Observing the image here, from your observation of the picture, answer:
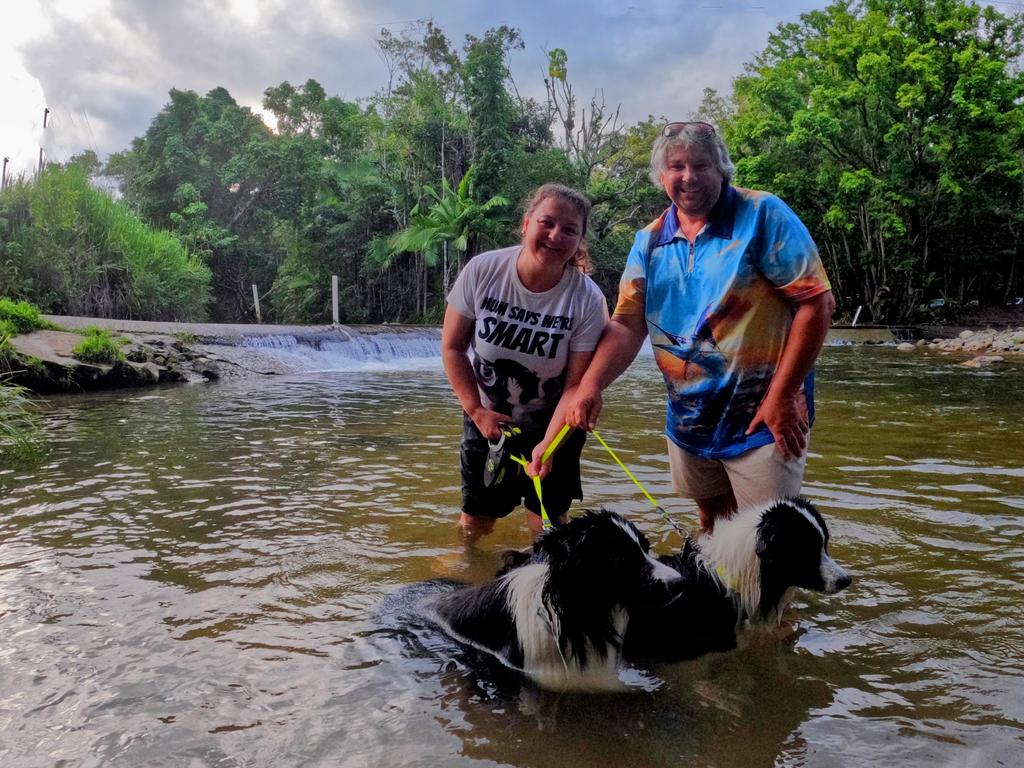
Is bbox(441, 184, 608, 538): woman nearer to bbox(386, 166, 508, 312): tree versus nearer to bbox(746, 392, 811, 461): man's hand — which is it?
bbox(746, 392, 811, 461): man's hand

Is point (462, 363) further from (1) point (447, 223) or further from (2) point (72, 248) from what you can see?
(1) point (447, 223)

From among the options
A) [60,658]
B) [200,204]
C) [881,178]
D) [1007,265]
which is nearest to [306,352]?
[60,658]

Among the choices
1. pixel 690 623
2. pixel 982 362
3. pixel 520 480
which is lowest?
pixel 690 623

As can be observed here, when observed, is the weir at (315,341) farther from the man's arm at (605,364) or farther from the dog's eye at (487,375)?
the man's arm at (605,364)

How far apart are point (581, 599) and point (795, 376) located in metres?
1.19

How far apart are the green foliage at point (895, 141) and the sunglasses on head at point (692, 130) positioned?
83.4 feet

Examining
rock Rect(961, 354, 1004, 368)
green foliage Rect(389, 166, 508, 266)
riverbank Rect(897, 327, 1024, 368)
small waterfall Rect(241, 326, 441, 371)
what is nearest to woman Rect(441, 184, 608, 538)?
small waterfall Rect(241, 326, 441, 371)

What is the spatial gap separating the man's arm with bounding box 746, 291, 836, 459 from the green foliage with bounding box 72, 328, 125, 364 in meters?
12.5

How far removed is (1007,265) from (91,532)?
137ft

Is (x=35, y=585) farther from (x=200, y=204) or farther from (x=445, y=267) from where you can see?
Result: (x=200, y=204)

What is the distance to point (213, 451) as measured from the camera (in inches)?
274

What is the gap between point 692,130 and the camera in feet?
9.68

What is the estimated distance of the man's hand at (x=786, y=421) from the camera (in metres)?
2.77

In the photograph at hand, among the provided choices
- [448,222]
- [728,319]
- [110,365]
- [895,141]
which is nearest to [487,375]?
[728,319]
